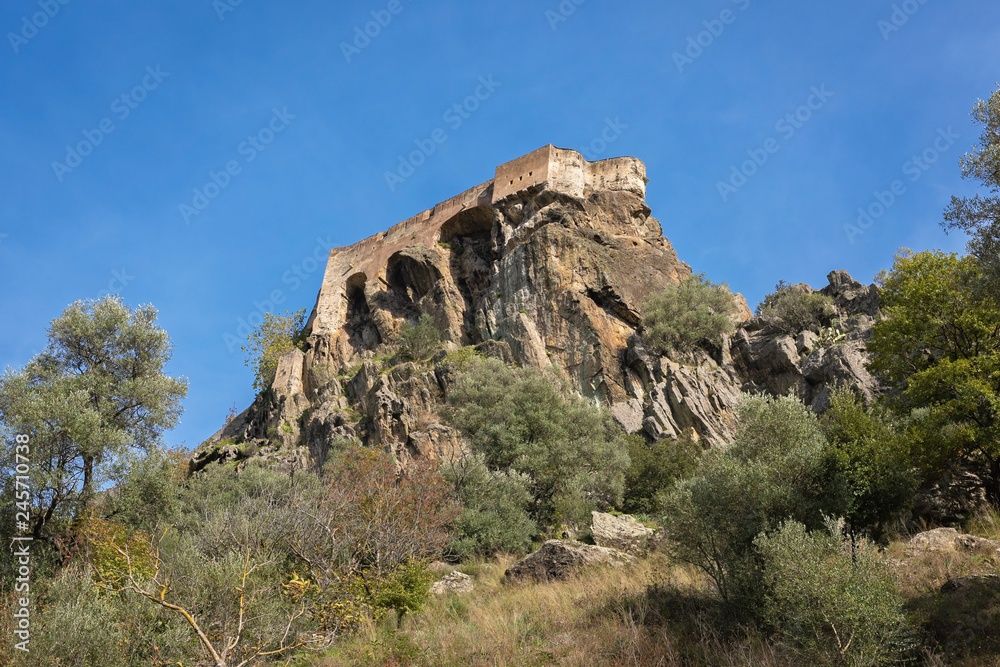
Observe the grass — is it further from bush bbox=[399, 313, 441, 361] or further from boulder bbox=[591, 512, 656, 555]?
bush bbox=[399, 313, 441, 361]

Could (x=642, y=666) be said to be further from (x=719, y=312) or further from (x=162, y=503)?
(x=719, y=312)

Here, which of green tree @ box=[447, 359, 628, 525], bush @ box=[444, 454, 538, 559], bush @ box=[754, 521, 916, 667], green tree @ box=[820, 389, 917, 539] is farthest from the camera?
green tree @ box=[447, 359, 628, 525]

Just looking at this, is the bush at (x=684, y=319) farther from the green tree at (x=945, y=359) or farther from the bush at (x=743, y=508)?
the bush at (x=743, y=508)

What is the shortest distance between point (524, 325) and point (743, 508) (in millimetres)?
24977

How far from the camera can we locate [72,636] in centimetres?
805

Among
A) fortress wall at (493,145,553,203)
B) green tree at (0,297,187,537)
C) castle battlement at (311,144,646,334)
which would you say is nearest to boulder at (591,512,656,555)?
green tree at (0,297,187,537)

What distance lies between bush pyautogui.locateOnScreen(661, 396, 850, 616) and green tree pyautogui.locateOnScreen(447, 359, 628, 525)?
25.7 feet

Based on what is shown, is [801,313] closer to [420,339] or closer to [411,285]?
[420,339]

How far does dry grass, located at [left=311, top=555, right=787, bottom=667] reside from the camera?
7973 mm

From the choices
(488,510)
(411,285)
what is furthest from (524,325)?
(488,510)

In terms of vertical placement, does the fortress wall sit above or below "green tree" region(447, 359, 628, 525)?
above

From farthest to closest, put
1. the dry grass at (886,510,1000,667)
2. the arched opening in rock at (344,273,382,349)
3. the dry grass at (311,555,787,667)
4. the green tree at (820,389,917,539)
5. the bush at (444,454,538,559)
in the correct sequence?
the arched opening in rock at (344,273,382,349), the bush at (444,454,538,559), the green tree at (820,389,917,539), the dry grass at (311,555,787,667), the dry grass at (886,510,1000,667)

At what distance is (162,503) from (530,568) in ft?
27.2

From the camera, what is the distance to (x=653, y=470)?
864 inches
